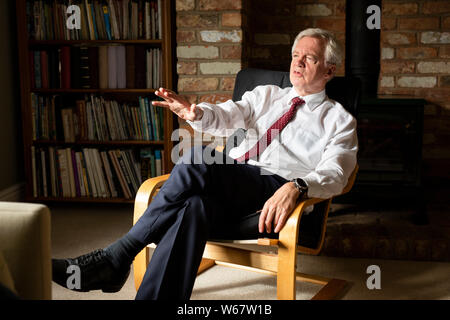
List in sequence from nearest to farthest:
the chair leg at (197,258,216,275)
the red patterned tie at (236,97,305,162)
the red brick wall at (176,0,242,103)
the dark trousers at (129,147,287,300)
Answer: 1. the dark trousers at (129,147,287,300)
2. the red patterned tie at (236,97,305,162)
3. the chair leg at (197,258,216,275)
4. the red brick wall at (176,0,242,103)

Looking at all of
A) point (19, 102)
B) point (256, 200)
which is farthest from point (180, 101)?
point (19, 102)

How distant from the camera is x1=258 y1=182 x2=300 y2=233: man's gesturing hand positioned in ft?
5.60

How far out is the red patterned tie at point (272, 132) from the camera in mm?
2094

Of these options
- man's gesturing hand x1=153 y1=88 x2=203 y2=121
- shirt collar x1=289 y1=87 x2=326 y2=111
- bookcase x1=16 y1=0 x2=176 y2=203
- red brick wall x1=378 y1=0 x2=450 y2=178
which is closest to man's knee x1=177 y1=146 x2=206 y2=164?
man's gesturing hand x1=153 y1=88 x2=203 y2=121

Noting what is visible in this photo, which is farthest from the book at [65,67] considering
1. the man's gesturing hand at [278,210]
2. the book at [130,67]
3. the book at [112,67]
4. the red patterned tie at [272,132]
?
the man's gesturing hand at [278,210]

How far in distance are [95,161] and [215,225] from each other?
1.56m

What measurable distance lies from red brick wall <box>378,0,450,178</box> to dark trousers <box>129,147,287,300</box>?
1588mm

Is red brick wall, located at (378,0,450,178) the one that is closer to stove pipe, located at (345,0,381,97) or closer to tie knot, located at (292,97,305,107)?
stove pipe, located at (345,0,381,97)

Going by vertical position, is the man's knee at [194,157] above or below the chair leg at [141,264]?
above

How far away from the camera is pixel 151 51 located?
10.0 feet

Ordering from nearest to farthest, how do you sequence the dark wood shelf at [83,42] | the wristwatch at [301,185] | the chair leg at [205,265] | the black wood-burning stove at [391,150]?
the wristwatch at [301,185], the chair leg at [205,265], the black wood-burning stove at [391,150], the dark wood shelf at [83,42]

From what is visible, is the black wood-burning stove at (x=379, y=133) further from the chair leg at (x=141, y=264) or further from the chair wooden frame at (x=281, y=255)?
the chair leg at (x=141, y=264)
